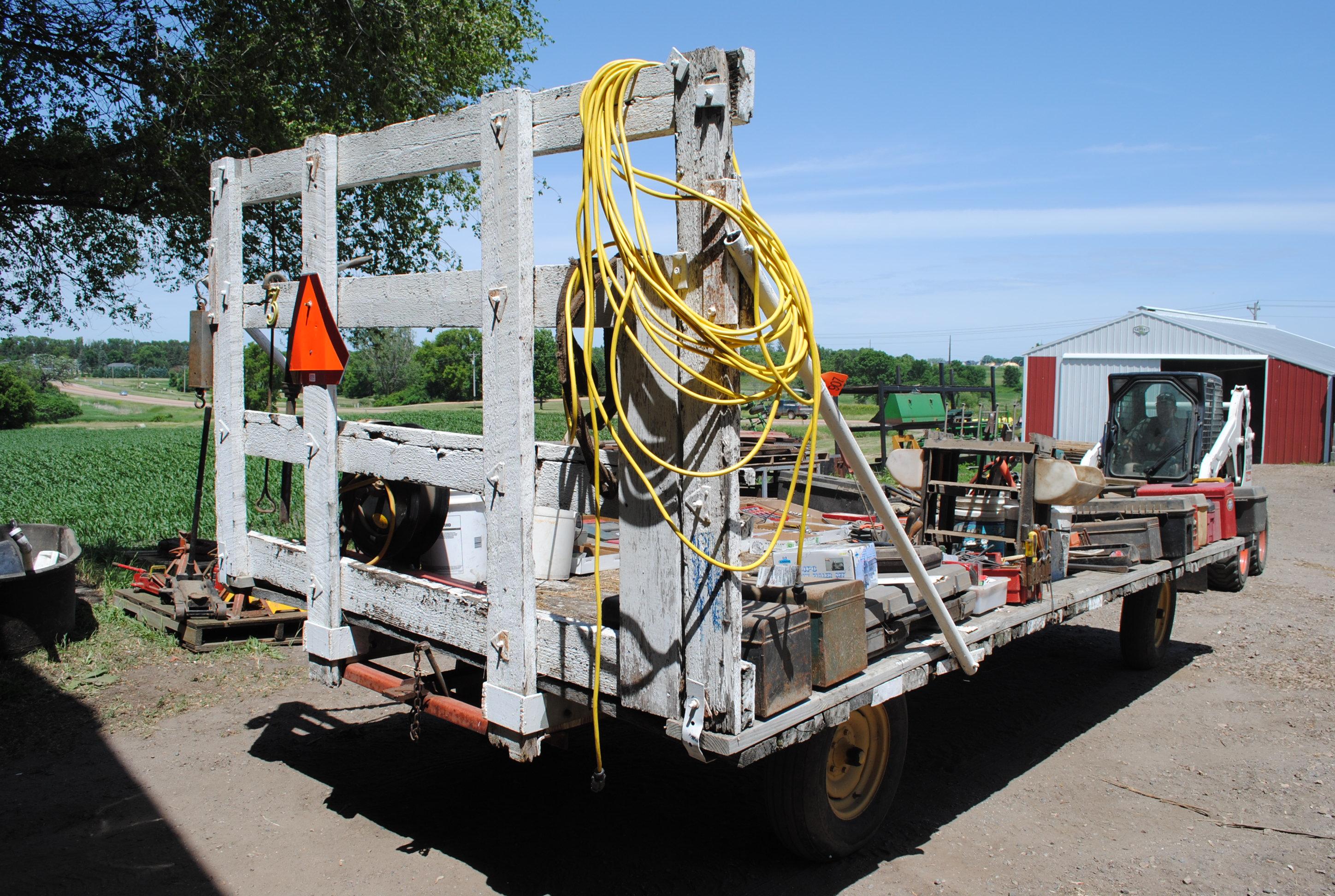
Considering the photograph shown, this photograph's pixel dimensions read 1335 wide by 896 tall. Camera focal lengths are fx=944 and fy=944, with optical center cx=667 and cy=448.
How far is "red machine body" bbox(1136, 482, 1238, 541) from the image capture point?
730cm

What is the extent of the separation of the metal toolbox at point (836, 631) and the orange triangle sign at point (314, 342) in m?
2.03

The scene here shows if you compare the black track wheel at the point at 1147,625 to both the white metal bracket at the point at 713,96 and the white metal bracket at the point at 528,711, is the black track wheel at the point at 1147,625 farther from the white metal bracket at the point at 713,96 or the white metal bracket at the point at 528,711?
the white metal bracket at the point at 713,96

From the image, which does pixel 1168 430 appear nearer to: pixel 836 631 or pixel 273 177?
pixel 836 631

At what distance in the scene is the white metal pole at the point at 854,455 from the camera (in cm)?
284

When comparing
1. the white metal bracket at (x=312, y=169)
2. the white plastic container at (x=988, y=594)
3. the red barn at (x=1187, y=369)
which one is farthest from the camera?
the red barn at (x=1187, y=369)

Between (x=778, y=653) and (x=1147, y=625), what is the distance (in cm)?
537

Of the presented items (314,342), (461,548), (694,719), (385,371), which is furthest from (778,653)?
(385,371)

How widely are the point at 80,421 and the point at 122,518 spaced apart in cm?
5906

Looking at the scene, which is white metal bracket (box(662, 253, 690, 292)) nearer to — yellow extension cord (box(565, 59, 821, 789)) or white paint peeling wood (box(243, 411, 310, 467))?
yellow extension cord (box(565, 59, 821, 789))

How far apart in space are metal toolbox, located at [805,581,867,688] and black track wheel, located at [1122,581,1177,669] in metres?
4.46

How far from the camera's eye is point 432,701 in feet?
11.7

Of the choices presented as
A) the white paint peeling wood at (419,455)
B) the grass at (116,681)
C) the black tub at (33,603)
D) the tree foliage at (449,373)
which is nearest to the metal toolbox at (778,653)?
the white paint peeling wood at (419,455)

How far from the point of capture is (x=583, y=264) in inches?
115

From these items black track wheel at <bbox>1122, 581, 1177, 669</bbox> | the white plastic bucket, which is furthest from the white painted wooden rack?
black track wheel at <bbox>1122, 581, 1177, 669</bbox>
